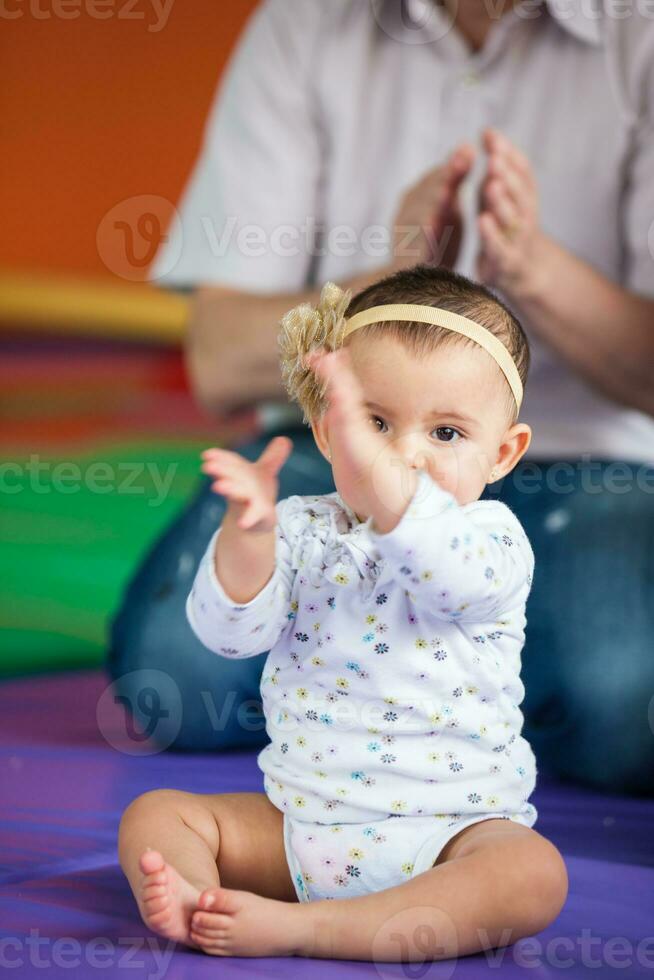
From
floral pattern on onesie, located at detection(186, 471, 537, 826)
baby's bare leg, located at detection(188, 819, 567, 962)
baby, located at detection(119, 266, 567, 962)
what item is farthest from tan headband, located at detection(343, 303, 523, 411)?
baby's bare leg, located at detection(188, 819, 567, 962)

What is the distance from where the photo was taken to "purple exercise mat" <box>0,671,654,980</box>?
29.8 inches

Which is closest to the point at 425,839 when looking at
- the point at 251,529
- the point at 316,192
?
the point at 251,529

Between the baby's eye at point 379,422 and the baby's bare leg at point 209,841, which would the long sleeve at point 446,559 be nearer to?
the baby's eye at point 379,422

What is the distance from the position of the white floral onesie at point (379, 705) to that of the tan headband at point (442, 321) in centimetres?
10

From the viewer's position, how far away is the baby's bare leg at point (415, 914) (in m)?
0.74

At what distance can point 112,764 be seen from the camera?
1.27 m

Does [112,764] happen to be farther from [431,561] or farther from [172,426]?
[172,426]

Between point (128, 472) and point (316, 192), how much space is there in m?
0.85

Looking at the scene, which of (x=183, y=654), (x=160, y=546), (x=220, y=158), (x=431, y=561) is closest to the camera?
(x=431, y=561)

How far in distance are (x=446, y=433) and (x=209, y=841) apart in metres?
0.32

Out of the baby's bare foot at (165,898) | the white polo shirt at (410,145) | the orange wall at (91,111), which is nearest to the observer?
the baby's bare foot at (165,898)

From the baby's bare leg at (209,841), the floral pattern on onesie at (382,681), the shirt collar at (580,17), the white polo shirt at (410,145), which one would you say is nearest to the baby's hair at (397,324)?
the floral pattern on onesie at (382,681)

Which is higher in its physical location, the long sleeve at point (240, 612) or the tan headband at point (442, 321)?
the tan headband at point (442, 321)

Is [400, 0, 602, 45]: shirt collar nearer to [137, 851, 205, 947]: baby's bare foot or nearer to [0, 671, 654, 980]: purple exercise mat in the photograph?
[0, 671, 654, 980]: purple exercise mat
